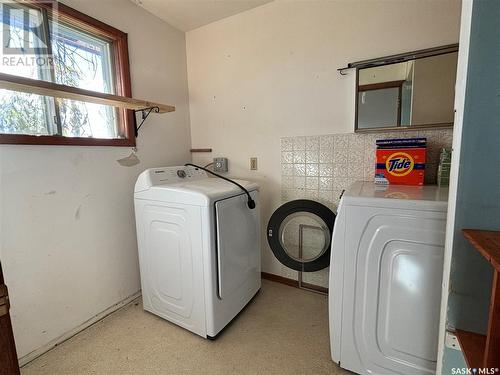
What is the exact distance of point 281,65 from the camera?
75.4 inches

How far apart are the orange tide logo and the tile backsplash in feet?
0.68

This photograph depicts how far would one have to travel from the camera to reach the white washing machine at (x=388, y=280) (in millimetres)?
1007

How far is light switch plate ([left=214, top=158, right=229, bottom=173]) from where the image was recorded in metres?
2.24

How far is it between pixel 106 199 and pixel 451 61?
244 cm

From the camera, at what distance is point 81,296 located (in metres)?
1.61

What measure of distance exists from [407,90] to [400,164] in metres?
0.50

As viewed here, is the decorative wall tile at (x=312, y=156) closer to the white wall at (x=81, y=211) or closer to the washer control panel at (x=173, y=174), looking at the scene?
the washer control panel at (x=173, y=174)

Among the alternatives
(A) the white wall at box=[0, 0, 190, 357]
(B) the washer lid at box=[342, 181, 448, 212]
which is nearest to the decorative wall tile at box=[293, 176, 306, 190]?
(B) the washer lid at box=[342, 181, 448, 212]

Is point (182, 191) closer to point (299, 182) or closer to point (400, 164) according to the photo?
point (299, 182)

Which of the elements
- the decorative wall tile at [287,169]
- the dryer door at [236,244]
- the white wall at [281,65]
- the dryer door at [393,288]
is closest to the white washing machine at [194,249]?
the dryer door at [236,244]

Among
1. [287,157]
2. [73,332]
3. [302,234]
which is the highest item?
[287,157]

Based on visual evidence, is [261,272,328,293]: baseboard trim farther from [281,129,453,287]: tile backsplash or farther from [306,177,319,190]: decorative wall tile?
[306,177,319,190]: decorative wall tile

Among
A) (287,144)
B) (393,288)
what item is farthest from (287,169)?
(393,288)
